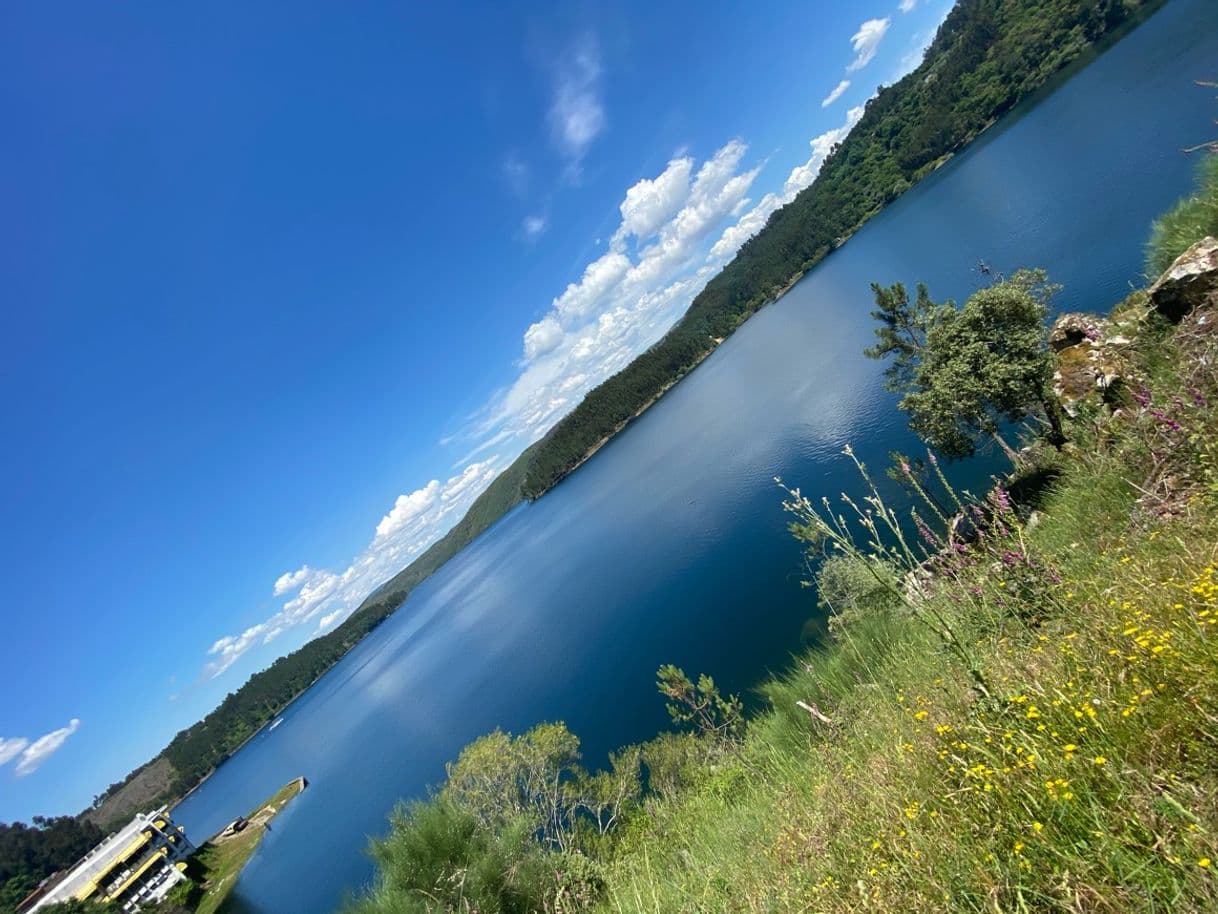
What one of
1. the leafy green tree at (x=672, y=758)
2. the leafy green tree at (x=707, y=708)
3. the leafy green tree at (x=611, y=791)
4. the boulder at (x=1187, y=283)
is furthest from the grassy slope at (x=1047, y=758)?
the leafy green tree at (x=611, y=791)

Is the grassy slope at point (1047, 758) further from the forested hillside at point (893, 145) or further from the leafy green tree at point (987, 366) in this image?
the forested hillside at point (893, 145)

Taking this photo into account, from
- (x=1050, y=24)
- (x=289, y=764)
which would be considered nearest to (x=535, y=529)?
(x=289, y=764)

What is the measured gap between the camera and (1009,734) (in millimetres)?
2246

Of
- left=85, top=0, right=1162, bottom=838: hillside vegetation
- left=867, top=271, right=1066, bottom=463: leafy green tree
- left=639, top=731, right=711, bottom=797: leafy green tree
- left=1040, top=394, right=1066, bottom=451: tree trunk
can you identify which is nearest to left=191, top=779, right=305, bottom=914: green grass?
left=639, top=731, right=711, bottom=797: leafy green tree

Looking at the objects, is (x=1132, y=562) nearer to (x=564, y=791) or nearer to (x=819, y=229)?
(x=564, y=791)

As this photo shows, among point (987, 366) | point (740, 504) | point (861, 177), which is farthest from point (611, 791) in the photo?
point (861, 177)

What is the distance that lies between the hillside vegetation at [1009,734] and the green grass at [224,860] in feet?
202

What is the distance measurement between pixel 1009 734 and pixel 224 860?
81922 mm

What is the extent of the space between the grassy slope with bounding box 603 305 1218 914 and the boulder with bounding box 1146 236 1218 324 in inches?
148

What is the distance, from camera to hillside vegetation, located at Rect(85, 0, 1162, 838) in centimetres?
9512

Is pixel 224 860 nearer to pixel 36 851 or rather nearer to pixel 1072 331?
pixel 36 851

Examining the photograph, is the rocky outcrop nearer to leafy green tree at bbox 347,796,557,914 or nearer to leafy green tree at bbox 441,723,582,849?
leafy green tree at bbox 347,796,557,914

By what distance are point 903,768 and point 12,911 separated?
79952 millimetres

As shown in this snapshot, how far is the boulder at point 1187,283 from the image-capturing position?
22.9ft
